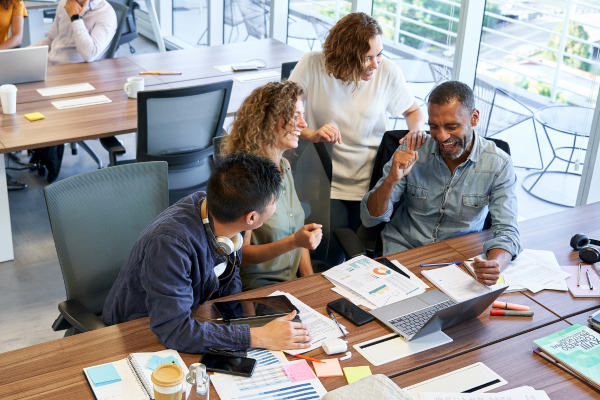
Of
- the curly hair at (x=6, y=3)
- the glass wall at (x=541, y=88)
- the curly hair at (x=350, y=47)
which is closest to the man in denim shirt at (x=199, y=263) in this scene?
the curly hair at (x=350, y=47)

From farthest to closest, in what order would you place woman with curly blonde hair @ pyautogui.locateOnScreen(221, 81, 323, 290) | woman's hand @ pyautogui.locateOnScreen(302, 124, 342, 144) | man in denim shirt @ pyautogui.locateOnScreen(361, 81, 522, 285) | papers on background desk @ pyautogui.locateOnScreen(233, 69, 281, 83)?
1. papers on background desk @ pyautogui.locateOnScreen(233, 69, 281, 83)
2. woman's hand @ pyautogui.locateOnScreen(302, 124, 342, 144)
3. man in denim shirt @ pyautogui.locateOnScreen(361, 81, 522, 285)
4. woman with curly blonde hair @ pyautogui.locateOnScreen(221, 81, 323, 290)

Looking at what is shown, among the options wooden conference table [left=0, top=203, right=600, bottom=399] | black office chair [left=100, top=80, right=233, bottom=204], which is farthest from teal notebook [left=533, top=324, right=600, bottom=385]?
black office chair [left=100, top=80, right=233, bottom=204]

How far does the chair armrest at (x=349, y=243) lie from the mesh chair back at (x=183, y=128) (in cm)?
116

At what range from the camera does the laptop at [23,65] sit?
12.0ft

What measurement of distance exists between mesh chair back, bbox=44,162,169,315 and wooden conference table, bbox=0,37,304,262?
1.12 m

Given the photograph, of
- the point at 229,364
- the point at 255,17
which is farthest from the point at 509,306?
the point at 255,17

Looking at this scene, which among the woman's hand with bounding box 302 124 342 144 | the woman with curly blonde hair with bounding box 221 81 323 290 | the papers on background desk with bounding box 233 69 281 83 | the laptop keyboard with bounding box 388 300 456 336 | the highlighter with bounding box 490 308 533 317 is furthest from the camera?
the papers on background desk with bounding box 233 69 281 83

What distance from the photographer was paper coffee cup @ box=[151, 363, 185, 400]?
1380 millimetres

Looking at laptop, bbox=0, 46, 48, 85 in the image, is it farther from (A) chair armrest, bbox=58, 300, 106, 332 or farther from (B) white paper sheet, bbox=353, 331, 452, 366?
(B) white paper sheet, bbox=353, 331, 452, 366

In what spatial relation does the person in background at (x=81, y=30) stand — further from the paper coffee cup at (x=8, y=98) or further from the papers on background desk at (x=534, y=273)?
the papers on background desk at (x=534, y=273)

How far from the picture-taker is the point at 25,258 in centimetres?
342

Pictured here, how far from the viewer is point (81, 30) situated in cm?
414

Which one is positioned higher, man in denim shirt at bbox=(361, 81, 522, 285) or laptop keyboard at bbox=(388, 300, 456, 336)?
man in denim shirt at bbox=(361, 81, 522, 285)

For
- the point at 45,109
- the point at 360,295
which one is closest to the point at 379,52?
the point at 360,295
